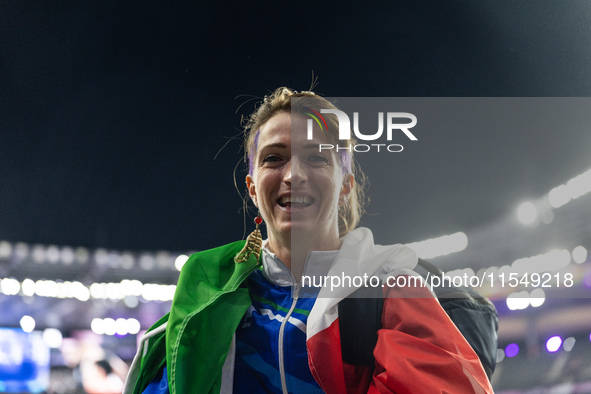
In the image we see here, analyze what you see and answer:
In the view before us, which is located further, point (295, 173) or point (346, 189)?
point (346, 189)

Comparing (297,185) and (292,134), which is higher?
(292,134)

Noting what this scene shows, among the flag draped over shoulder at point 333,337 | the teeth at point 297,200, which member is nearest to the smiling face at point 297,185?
the teeth at point 297,200

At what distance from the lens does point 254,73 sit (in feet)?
11.7

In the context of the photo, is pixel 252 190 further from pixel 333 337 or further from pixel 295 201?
pixel 333 337

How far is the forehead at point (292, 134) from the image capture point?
1.46 m

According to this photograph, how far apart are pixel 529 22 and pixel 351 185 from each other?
1.78m

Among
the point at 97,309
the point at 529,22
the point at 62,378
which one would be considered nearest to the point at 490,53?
the point at 529,22

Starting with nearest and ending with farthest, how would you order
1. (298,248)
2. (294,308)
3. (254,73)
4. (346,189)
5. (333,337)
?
(333,337) < (294,308) < (298,248) < (346,189) < (254,73)

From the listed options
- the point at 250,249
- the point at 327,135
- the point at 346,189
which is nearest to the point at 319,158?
the point at 327,135

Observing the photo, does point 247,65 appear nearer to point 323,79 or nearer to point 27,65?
point 323,79

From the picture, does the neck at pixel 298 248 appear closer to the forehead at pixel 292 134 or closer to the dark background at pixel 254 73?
the forehead at pixel 292 134

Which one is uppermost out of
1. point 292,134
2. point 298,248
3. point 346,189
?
point 292,134

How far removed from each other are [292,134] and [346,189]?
0.33 meters

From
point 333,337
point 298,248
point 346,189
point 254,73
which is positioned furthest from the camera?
point 254,73
